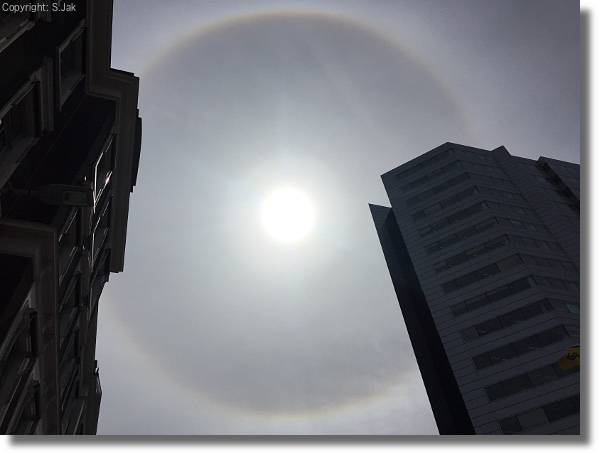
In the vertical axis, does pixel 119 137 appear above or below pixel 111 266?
above

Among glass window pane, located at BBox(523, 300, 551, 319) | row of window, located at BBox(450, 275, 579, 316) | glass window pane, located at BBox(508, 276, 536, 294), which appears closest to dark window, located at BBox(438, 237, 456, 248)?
row of window, located at BBox(450, 275, 579, 316)

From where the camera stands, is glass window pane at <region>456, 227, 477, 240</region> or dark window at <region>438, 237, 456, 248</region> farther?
dark window at <region>438, 237, 456, 248</region>

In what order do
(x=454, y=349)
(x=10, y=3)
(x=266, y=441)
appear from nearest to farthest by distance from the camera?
(x=266, y=441) < (x=10, y=3) < (x=454, y=349)

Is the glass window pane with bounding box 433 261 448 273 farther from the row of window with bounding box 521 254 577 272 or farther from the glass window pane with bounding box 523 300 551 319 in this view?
the glass window pane with bounding box 523 300 551 319

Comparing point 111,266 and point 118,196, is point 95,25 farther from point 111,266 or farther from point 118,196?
point 111,266

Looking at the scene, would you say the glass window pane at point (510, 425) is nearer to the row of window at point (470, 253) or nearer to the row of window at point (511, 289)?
the row of window at point (511, 289)

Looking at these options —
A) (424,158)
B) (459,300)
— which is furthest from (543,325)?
(424,158)

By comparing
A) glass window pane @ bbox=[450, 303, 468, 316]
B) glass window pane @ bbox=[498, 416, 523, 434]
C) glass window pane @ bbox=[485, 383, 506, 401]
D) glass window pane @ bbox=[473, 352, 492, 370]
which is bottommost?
glass window pane @ bbox=[498, 416, 523, 434]
